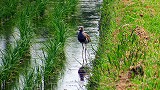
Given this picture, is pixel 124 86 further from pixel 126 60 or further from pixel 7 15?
pixel 7 15

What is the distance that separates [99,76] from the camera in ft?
31.8

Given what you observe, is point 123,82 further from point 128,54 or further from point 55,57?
point 55,57

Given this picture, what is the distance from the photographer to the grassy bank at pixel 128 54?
9641mm

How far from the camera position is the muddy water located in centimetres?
1066

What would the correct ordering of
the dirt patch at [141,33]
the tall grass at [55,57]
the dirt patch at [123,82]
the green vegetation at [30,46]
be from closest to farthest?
the dirt patch at [123,82] → the green vegetation at [30,46] → the tall grass at [55,57] → the dirt patch at [141,33]

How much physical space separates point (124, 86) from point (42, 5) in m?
7.87

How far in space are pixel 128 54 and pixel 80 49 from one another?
2.52 meters

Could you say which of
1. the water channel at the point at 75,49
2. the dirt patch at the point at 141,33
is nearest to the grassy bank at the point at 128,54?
the dirt patch at the point at 141,33

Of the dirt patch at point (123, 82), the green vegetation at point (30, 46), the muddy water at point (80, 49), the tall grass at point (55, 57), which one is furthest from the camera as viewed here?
the muddy water at point (80, 49)

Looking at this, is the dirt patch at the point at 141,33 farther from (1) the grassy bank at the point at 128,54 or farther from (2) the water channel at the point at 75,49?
(2) the water channel at the point at 75,49

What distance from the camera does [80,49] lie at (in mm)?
13367

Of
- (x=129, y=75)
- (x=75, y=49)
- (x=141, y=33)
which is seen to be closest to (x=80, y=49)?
(x=75, y=49)

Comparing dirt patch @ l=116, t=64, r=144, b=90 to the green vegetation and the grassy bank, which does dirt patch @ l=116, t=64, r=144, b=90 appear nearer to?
the grassy bank

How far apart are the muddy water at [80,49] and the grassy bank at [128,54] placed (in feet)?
1.25
